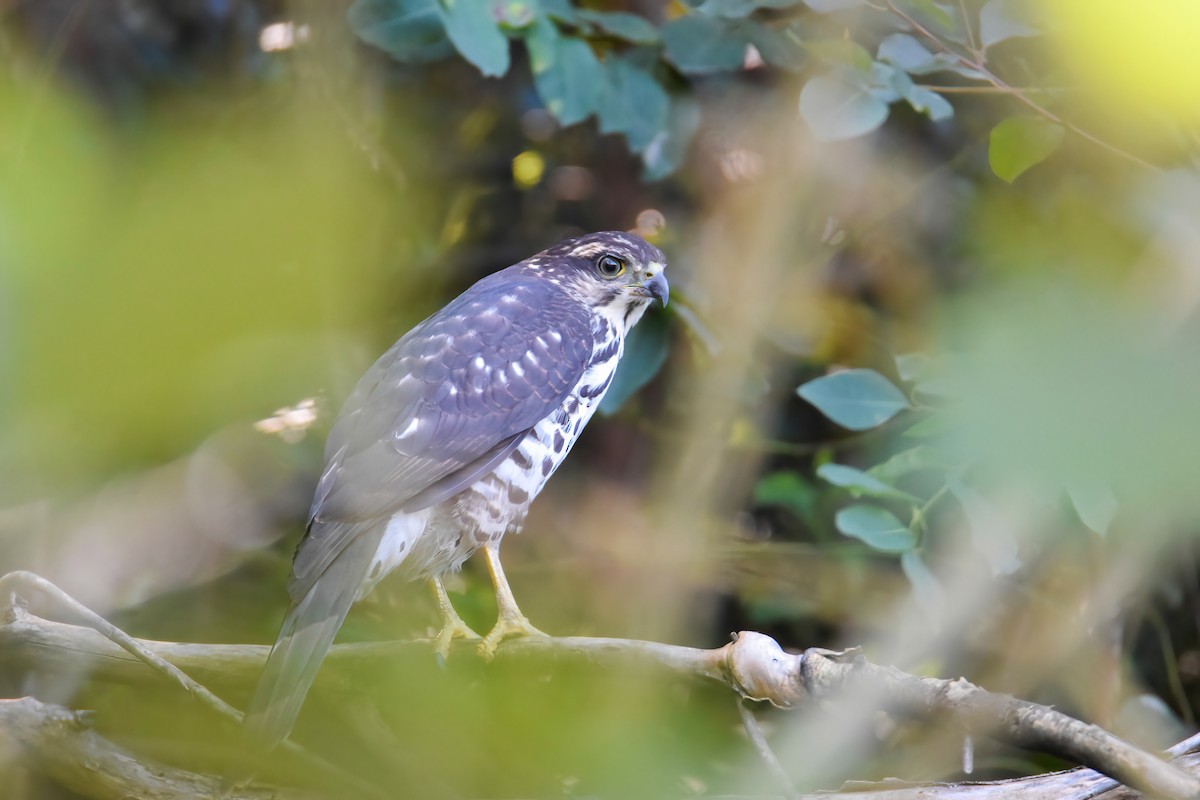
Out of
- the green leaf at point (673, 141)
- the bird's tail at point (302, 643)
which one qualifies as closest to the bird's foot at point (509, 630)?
the bird's tail at point (302, 643)

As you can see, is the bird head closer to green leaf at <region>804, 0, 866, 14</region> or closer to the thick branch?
green leaf at <region>804, 0, 866, 14</region>

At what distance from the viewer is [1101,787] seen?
156 centimetres

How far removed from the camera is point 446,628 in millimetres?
2555

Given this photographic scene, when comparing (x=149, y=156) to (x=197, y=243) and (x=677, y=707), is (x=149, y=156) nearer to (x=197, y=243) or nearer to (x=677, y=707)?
(x=197, y=243)

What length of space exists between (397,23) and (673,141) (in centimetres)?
90

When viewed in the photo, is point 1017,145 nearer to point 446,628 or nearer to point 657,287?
point 657,287

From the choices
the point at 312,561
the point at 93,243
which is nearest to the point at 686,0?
the point at 312,561

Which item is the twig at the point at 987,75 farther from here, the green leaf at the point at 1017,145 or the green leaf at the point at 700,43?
the green leaf at the point at 700,43

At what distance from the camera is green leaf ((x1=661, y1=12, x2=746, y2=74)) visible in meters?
3.06

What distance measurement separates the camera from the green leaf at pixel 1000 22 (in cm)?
222

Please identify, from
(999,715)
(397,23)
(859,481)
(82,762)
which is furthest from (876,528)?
(397,23)

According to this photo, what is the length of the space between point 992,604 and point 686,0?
193 cm

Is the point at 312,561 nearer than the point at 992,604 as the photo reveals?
Yes

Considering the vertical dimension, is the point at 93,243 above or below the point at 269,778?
above
